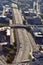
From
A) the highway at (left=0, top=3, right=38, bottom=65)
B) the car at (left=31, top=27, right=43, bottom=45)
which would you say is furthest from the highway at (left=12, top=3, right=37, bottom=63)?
the car at (left=31, top=27, right=43, bottom=45)

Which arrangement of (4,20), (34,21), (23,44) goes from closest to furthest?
(23,44), (34,21), (4,20)

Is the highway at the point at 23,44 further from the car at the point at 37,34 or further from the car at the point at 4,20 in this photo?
the car at the point at 4,20

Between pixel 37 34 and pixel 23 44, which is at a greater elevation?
pixel 23 44

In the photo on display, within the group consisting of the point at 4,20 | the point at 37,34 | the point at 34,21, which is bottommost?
the point at 34,21

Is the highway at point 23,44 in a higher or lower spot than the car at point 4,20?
higher

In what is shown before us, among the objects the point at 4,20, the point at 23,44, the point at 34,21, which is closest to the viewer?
the point at 23,44

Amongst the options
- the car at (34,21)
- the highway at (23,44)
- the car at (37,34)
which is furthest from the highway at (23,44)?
the car at (34,21)

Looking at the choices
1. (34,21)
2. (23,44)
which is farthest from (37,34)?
(34,21)

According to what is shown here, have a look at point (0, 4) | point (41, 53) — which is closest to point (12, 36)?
point (41, 53)

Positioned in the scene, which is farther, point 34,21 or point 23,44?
point 34,21

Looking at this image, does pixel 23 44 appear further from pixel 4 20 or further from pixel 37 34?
pixel 4 20

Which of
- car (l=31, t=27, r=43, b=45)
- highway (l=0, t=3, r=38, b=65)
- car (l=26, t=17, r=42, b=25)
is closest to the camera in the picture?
highway (l=0, t=3, r=38, b=65)

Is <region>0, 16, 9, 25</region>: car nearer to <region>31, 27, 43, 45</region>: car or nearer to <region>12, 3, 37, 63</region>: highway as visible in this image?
<region>12, 3, 37, 63</region>: highway
